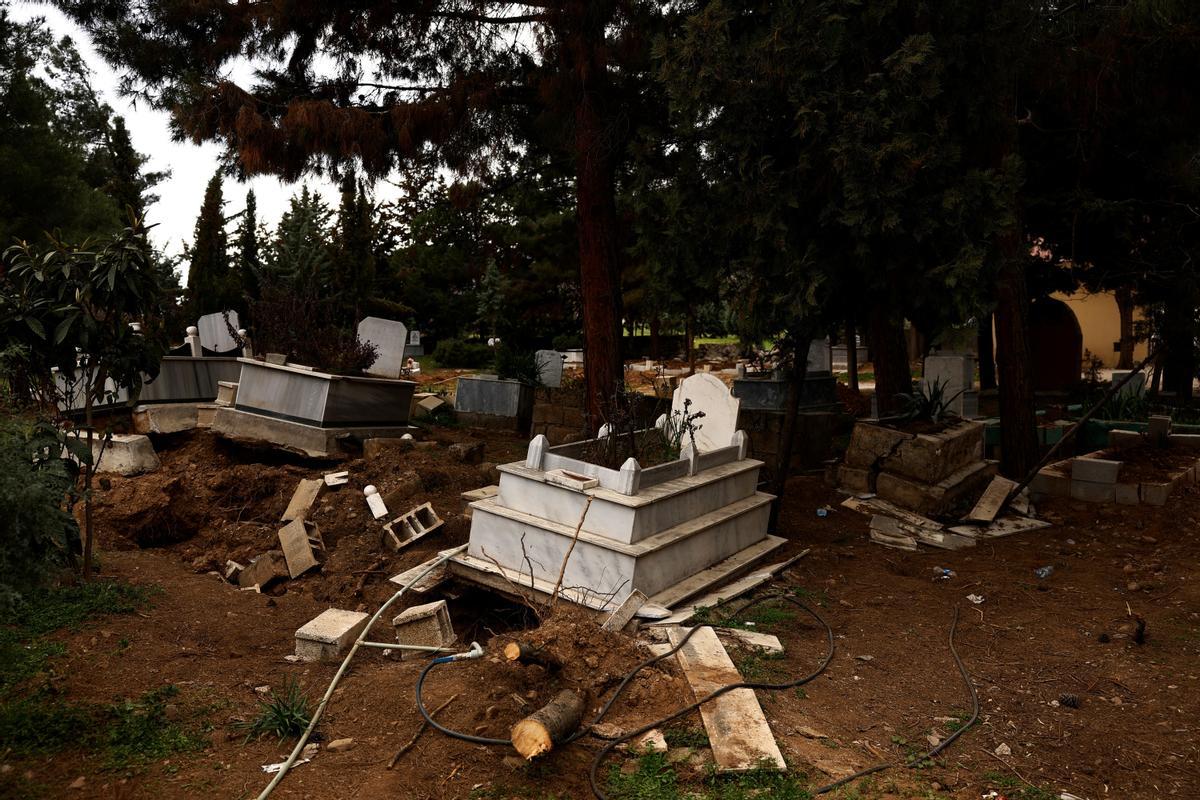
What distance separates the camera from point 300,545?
23.5 feet

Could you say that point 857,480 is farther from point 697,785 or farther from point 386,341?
point 697,785

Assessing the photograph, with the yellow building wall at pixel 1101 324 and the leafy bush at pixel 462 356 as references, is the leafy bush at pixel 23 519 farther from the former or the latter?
the yellow building wall at pixel 1101 324

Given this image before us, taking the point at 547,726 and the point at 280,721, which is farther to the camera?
the point at 280,721

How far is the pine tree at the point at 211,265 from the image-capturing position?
1806 centimetres

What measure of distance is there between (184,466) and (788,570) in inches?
252

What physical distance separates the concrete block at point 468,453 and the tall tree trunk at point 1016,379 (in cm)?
577

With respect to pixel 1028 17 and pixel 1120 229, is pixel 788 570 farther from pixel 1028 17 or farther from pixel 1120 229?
pixel 1120 229

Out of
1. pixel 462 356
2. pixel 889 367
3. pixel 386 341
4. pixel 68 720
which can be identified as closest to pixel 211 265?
pixel 462 356

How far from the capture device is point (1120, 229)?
12.9 meters

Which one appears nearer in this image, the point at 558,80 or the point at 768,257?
the point at 768,257

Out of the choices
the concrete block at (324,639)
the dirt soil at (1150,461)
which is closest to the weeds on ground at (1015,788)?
the concrete block at (324,639)

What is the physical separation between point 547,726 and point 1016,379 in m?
7.79

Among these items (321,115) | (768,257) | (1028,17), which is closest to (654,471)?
(768,257)

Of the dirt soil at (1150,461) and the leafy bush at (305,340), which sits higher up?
the leafy bush at (305,340)
